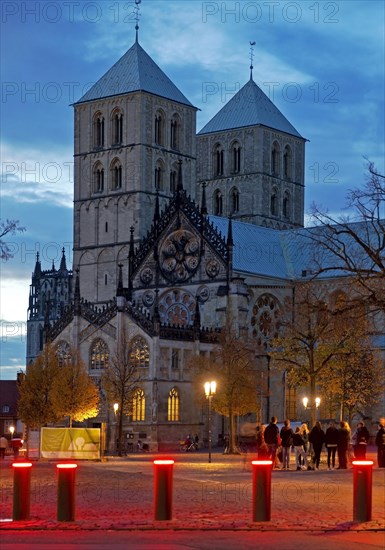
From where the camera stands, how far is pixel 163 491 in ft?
71.1

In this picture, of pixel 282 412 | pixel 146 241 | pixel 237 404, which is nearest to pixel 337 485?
pixel 237 404

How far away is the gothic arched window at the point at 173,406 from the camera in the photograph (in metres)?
85.4

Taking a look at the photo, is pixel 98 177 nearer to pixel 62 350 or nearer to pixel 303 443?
pixel 62 350

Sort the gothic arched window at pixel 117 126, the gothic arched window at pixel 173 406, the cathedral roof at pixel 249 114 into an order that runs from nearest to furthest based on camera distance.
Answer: the gothic arched window at pixel 173 406
the gothic arched window at pixel 117 126
the cathedral roof at pixel 249 114

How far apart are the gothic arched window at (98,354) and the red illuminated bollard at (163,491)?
226ft

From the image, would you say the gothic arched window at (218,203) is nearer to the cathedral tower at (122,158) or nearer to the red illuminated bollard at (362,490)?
the cathedral tower at (122,158)

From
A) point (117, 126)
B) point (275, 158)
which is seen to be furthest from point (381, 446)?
point (275, 158)

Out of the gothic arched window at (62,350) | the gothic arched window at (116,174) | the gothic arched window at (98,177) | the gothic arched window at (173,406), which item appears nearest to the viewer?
the gothic arched window at (173,406)

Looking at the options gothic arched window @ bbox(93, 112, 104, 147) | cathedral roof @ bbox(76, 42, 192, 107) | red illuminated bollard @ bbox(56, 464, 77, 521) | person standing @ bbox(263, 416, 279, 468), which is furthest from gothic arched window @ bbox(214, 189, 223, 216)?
red illuminated bollard @ bbox(56, 464, 77, 521)

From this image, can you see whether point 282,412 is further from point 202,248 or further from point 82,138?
point 82,138

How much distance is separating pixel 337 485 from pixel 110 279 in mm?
79824

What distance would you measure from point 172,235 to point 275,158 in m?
32.2

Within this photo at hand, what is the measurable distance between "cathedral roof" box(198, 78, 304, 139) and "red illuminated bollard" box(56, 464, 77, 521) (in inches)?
4159

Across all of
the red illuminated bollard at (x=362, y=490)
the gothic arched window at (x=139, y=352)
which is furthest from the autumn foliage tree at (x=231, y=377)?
the red illuminated bollard at (x=362, y=490)
